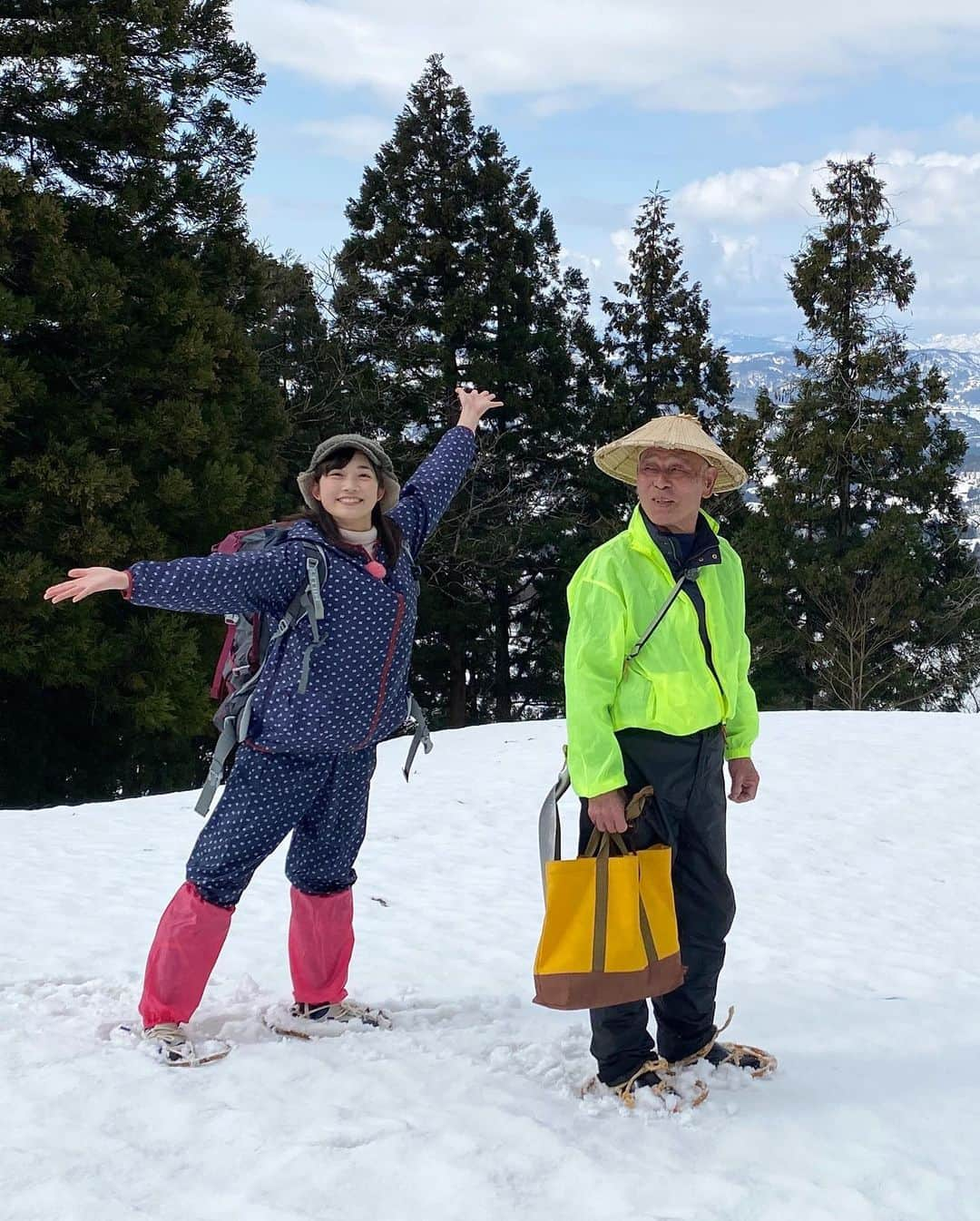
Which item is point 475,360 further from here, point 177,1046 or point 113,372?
point 177,1046

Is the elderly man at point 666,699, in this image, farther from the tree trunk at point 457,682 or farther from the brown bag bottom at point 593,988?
the tree trunk at point 457,682

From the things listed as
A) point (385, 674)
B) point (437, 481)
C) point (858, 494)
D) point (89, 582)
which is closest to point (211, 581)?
point (89, 582)

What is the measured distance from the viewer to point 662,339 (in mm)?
23812

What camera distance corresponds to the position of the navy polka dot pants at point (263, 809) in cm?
310

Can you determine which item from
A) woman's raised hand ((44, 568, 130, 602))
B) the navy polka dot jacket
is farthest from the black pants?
woman's raised hand ((44, 568, 130, 602))

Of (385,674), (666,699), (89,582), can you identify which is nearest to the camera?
(89,582)

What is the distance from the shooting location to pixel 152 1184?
2494 mm

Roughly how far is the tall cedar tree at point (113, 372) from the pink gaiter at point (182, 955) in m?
8.56

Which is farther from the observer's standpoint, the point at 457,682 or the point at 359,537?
the point at 457,682

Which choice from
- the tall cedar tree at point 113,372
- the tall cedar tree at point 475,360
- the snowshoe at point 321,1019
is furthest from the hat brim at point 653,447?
the tall cedar tree at point 475,360

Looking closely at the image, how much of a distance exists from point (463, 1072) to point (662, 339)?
22.3m

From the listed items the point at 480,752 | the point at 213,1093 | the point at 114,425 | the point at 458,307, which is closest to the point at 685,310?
the point at 458,307

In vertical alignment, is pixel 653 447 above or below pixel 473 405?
below

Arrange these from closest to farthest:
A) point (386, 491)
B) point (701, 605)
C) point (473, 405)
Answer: point (701, 605), point (386, 491), point (473, 405)
